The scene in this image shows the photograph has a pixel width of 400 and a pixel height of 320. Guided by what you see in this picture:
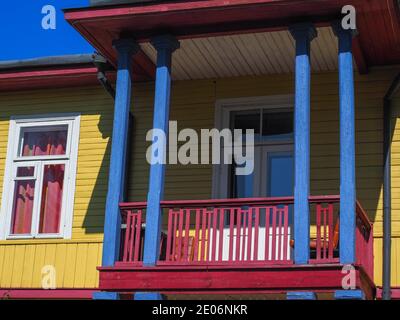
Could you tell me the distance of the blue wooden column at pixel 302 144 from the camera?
9391 millimetres

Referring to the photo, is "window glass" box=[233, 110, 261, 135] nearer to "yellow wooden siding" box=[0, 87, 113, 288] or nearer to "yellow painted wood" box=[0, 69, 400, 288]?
"yellow painted wood" box=[0, 69, 400, 288]

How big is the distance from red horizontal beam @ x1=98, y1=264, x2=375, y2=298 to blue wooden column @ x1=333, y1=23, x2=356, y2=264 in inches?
11.1

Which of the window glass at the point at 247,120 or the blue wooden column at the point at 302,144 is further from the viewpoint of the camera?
the window glass at the point at 247,120

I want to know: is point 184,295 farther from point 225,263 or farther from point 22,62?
point 22,62

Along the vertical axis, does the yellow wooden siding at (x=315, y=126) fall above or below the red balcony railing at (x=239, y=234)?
above

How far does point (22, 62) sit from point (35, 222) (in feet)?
8.25

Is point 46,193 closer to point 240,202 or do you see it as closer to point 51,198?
point 51,198

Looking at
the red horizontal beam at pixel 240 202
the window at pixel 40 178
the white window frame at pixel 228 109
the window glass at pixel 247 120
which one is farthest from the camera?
the window at pixel 40 178

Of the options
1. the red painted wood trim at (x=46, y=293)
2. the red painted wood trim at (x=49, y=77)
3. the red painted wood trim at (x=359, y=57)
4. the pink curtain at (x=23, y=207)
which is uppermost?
the red painted wood trim at (x=49, y=77)

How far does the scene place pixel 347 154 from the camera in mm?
9516

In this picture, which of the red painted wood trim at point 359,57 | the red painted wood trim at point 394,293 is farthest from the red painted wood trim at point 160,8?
the red painted wood trim at point 394,293

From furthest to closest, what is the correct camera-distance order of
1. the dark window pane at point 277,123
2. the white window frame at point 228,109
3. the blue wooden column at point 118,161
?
the dark window pane at point 277,123 → the white window frame at point 228,109 → the blue wooden column at point 118,161

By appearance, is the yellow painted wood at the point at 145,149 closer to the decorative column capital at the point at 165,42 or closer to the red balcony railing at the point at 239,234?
the red balcony railing at the point at 239,234

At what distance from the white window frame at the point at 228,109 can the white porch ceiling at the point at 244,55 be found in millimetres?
389
